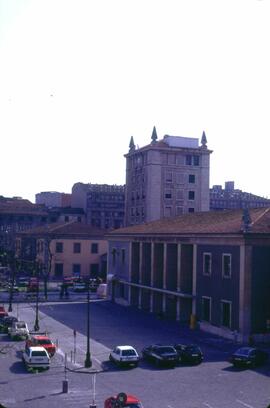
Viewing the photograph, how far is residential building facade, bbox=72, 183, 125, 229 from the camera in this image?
110750 millimetres

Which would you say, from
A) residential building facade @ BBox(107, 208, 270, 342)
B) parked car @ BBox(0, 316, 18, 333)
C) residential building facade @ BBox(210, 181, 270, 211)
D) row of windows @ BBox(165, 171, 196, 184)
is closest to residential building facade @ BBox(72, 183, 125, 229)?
row of windows @ BBox(165, 171, 196, 184)

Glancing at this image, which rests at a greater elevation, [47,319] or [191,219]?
[191,219]

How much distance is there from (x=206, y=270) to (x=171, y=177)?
48.3 metres

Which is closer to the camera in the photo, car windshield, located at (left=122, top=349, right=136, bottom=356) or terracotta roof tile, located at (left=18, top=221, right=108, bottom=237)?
car windshield, located at (left=122, top=349, right=136, bottom=356)

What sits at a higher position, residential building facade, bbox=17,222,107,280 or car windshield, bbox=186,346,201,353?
residential building facade, bbox=17,222,107,280

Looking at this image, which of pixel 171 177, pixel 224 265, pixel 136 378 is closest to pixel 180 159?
pixel 171 177

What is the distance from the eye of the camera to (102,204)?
112 m

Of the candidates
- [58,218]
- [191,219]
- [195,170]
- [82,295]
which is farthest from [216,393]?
[58,218]

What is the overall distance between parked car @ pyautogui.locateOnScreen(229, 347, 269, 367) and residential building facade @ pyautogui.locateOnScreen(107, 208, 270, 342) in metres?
6.33

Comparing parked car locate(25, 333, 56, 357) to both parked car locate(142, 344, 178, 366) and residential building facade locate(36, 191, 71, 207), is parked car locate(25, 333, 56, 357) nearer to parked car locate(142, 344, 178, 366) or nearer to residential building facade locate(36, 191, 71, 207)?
parked car locate(142, 344, 178, 366)

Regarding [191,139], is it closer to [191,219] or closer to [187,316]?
[191,219]

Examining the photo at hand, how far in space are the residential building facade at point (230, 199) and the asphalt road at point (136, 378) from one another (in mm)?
86485

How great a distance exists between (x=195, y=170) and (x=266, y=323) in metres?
55.9

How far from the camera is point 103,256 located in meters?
86.2
